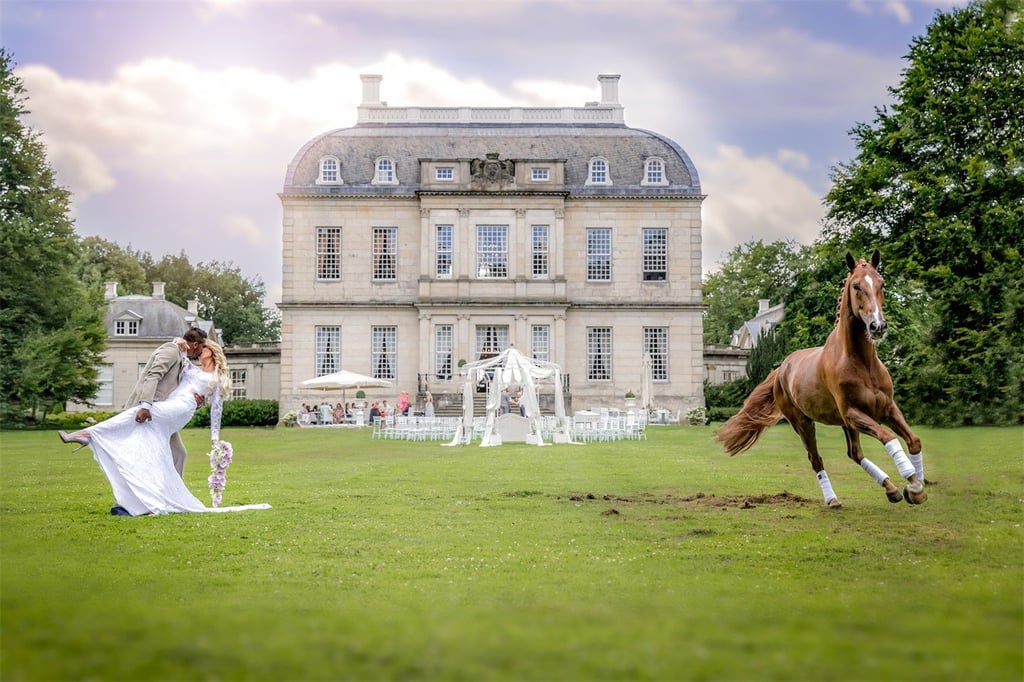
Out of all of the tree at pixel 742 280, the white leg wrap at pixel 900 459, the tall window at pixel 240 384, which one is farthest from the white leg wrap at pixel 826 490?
the tree at pixel 742 280

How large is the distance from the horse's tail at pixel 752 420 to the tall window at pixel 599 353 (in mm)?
36646

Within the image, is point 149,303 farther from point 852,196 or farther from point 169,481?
point 169,481

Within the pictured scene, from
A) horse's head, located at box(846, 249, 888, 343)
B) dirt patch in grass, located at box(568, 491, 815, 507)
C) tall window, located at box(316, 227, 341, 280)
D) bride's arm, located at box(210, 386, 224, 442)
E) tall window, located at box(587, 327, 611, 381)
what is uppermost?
tall window, located at box(316, 227, 341, 280)

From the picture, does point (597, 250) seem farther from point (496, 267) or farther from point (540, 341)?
point (540, 341)

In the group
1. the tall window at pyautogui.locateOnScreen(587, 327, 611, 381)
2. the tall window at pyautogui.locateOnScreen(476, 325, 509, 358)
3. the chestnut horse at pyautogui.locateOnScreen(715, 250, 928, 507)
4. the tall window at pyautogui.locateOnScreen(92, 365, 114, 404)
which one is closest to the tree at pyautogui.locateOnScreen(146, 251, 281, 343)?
the tall window at pyautogui.locateOnScreen(92, 365, 114, 404)

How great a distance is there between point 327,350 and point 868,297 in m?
41.6

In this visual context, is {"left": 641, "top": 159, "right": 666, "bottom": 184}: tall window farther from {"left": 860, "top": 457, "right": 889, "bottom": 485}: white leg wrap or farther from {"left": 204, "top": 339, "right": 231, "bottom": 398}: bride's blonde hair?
{"left": 860, "top": 457, "right": 889, "bottom": 485}: white leg wrap

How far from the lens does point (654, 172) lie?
166 feet

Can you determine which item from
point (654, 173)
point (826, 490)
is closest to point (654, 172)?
point (654, 173)

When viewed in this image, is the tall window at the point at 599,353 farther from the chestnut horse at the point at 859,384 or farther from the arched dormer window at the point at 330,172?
the chestnut horse at the point at 859,384

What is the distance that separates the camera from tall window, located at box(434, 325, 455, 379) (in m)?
48.9

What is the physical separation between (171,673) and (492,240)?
45.4 meters

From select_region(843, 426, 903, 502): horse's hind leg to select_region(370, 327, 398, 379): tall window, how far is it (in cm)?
3954

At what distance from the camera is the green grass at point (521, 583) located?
16.2 ft
